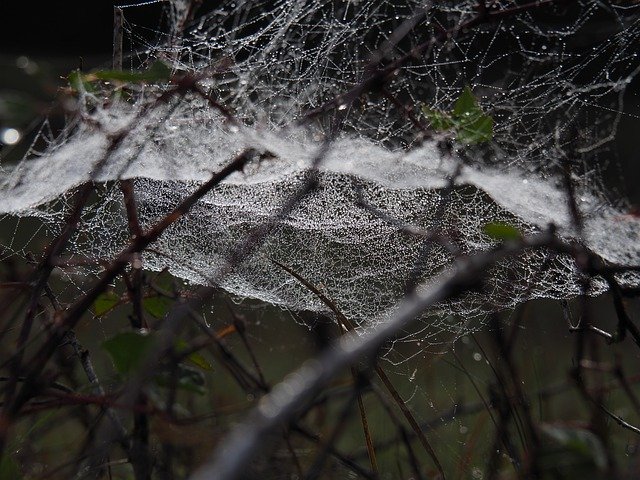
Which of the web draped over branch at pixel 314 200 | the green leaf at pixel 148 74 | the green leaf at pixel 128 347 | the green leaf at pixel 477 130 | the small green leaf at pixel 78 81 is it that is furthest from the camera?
the web draped over branch at pixel 314 200

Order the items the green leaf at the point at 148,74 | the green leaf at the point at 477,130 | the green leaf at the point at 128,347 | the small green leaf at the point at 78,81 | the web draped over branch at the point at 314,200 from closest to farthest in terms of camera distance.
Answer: the green leaf at the point at 128,347
the green leaf at the point at 148,74
the small green leaf at the point at 78,81
the green leaf at the point at 477,130
the web draped over branch at the point at 314,200

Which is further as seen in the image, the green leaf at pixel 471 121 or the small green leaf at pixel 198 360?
the green leaf at pixel 471 121

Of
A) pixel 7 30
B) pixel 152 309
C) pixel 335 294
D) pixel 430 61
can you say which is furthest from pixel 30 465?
pixel 7 30

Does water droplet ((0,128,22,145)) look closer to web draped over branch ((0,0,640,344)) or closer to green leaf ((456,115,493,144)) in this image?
web draped over branch ((0,0,640,344))

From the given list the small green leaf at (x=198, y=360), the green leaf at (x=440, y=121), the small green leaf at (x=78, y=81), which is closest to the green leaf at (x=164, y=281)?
the small green leaf at (x=198, y=360)

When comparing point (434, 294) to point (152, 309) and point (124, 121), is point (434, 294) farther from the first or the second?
point (124, 121)

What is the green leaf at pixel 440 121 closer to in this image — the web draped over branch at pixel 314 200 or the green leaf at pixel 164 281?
the web draped over branch at pixel 314 200
